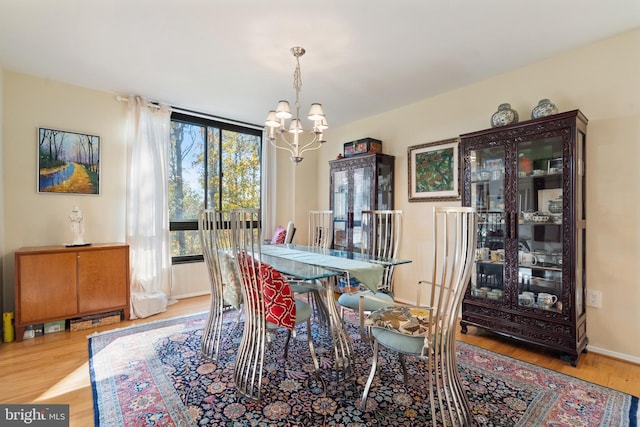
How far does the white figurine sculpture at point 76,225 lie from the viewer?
3070 mm

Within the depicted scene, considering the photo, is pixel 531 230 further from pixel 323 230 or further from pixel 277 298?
pixel 277 298

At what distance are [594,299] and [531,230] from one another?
0.72 m

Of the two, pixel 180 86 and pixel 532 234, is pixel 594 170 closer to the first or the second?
pixel 532 234

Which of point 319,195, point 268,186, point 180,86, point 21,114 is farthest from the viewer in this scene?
point 319,195

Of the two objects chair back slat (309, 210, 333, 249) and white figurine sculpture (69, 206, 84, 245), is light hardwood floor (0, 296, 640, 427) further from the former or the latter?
chair back slat (309, 210, 333, 249)

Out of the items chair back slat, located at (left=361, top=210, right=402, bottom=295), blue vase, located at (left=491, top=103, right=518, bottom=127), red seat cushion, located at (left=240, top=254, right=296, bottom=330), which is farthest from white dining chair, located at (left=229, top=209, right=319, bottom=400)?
blue vase, located at (left=491, top=103, right=518, bottom=127)

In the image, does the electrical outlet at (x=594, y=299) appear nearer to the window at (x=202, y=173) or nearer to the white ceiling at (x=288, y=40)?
the white ceiling at (x=288, y=40)

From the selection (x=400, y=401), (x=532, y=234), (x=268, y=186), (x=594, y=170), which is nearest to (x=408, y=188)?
(x=532, y=234)

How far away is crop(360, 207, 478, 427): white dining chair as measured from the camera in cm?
145

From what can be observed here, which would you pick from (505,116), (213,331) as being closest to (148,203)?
(213,331)

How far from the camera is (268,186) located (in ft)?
15.4

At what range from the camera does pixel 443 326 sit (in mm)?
1491

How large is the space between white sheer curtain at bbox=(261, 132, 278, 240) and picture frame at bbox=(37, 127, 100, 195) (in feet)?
6.77

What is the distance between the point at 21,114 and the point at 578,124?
5.06 meters
